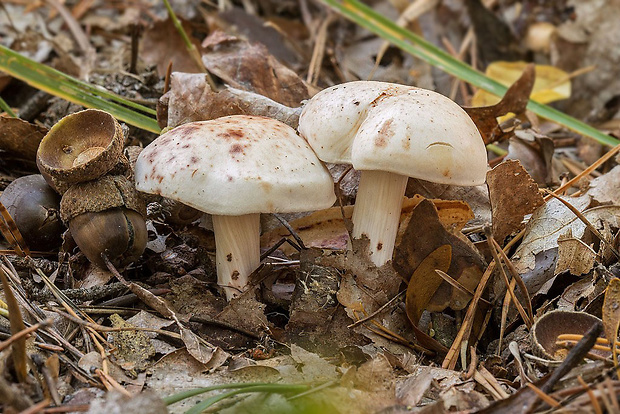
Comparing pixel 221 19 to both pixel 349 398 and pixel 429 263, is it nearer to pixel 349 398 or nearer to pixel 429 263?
pixel 429 263

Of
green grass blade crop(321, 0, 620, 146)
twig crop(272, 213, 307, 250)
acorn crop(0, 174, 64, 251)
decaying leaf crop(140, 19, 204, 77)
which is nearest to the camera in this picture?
acorn crop(0, 174, 64, 251)

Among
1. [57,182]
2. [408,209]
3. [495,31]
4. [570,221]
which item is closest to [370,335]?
[408,209]

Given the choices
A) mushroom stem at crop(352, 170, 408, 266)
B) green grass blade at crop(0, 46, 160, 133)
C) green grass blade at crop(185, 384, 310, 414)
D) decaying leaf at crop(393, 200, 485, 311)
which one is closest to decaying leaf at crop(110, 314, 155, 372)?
green grass blade at crop(185, 384, 310, 414)

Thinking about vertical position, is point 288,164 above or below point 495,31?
above

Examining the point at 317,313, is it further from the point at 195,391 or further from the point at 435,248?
the point at 195,391

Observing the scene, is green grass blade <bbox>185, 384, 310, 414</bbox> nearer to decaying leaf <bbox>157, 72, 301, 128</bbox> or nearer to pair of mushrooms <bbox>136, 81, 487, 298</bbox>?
pair of mushrooms <bbox>136, 81, 487, 298</bbox>

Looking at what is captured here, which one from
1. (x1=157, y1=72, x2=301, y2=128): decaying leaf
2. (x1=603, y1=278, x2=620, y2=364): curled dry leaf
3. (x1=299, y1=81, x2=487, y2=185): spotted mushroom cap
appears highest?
(x1=299, y1=81, x2=487, y2=185): spotted mushroom cap

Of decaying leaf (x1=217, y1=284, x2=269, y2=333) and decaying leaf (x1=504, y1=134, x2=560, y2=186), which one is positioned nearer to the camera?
decaying leaf (x1=217, y1=284, x2=269, y2=333)
